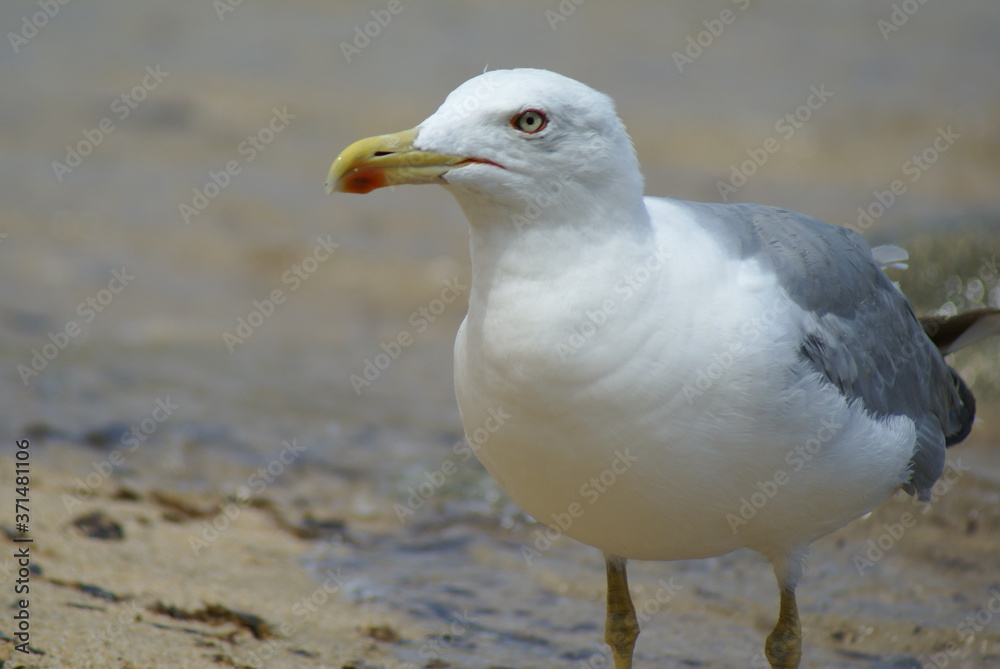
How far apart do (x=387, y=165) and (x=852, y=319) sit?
5.41 feet

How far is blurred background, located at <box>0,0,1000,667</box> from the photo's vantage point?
5328mm

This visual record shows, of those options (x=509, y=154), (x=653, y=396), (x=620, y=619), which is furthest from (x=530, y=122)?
(x=620, y=619)

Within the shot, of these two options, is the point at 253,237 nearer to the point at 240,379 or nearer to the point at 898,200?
the point at 240,379

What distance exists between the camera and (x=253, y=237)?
Answer: 367 inches

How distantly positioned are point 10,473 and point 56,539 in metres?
0.72

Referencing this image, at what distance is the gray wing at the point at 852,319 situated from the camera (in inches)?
132

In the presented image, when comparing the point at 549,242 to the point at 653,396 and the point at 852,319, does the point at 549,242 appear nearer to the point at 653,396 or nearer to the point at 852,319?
the point at 653,396

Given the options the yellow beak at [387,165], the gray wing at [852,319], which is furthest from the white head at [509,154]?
Answer: the gray wing at [852,319]

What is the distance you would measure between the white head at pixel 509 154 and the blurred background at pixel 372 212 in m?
1.99

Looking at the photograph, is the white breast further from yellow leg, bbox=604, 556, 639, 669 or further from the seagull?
yellow leg, bbox=604, 556, 639, 669

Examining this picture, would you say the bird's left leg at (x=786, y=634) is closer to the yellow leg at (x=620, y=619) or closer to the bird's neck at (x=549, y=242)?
the yellow leg at (x=620, y=619)

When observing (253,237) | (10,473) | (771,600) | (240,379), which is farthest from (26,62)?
(771,600)

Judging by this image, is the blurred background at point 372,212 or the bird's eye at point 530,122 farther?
the blurred background at point 372,212

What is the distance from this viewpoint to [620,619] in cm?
385
